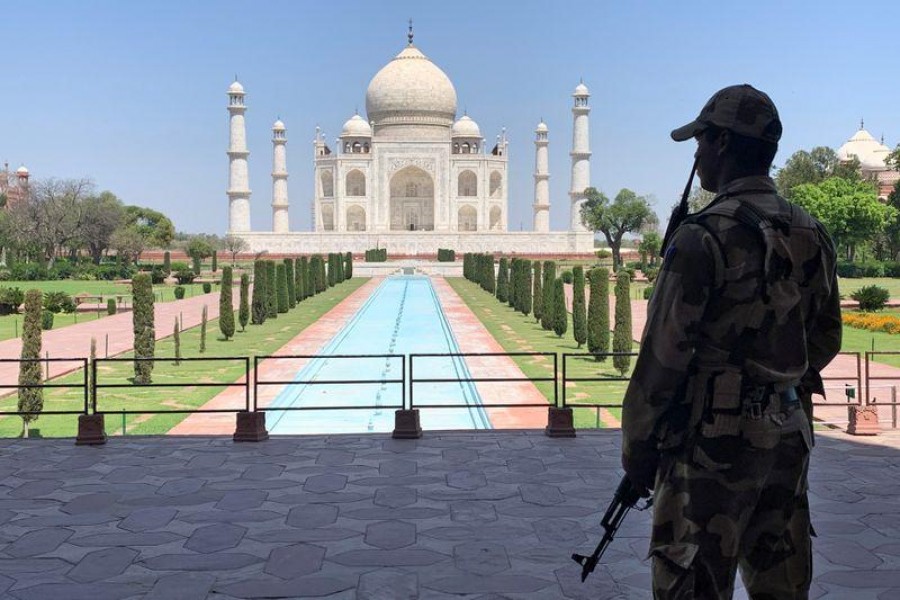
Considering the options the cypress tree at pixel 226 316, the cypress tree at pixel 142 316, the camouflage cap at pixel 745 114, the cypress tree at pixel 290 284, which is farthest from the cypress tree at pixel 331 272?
the camouflage cap at pixel 745 114

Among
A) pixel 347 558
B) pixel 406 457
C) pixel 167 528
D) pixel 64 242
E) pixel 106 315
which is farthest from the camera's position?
pixel 64 242

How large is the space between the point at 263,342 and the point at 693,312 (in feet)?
42.6

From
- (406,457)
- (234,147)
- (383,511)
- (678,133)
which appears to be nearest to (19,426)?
(406,457)

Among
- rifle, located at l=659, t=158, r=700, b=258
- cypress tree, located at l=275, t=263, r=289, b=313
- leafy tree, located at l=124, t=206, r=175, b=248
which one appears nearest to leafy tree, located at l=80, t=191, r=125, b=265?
leafy tree, located at l=124, t=206, r=175, b=248

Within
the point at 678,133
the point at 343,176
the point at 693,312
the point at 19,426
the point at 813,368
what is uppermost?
the point at 343,176

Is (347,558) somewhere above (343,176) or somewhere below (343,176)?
below

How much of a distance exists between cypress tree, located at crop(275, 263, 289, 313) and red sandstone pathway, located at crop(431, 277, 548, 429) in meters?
3.41

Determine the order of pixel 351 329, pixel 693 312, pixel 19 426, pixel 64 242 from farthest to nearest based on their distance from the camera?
pixel 64 242 → pixel 351 329 → pixel 19 426 → pixel 693 312

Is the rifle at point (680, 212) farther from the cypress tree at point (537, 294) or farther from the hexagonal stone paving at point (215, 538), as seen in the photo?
the cypress tree at point (537, 294)

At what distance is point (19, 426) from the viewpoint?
830cm

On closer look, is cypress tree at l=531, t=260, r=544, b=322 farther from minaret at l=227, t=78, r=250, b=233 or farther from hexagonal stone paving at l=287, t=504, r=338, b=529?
minaret at l=227, t=78, r=250, b=233

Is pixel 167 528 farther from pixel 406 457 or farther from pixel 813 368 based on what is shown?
pixel 813 368

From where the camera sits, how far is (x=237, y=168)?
49.1 meters

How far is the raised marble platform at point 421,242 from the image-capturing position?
47094mm
